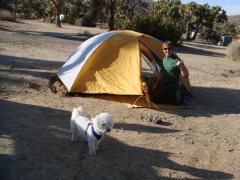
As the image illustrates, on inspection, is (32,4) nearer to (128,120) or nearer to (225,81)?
(225,81)

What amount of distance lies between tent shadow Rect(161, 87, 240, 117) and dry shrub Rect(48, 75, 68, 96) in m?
2.31

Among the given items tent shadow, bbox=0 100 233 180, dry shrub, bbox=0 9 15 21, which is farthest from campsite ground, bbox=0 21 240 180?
dry shrub, bbox=0 9 15 21

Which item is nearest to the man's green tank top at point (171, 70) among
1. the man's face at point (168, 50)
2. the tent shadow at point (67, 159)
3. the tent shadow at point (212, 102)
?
the man's face at point (168, 50)

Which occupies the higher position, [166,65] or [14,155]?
[166,65]

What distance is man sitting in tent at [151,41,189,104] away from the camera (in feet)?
31.8

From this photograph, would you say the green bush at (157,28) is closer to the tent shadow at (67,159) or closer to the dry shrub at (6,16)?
the dry shrub at (6,16)

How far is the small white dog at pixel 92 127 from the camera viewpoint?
6098 mm

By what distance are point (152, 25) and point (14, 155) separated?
21.3 m

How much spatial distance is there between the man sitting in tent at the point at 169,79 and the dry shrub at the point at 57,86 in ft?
6.37

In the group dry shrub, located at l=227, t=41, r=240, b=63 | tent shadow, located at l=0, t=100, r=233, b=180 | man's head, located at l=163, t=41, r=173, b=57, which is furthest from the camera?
dry shrub, located at l=227, t=41, r=240, b=63

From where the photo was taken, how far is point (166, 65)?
9.78 meters

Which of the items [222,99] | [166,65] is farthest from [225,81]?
[166,65]

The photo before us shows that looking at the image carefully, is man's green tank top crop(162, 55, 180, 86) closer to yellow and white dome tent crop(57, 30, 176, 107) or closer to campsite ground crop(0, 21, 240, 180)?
yellow and white dome tent crop(57, 30, 176, 107)

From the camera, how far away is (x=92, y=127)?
633 centimetres
